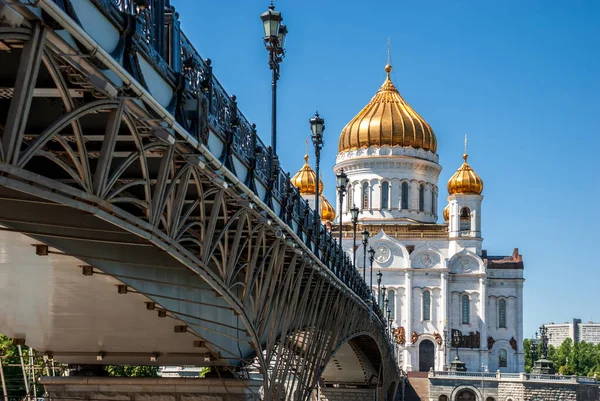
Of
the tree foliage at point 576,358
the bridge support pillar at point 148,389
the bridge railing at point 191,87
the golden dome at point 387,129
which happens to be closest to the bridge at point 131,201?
the bridge railing at point 191,87

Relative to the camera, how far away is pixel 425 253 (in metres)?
94.4

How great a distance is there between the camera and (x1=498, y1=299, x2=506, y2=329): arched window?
313 ft

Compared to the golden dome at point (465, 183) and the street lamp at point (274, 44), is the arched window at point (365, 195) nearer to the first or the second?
the golden dome at point (465, 183)

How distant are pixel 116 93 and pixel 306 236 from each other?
593 inches

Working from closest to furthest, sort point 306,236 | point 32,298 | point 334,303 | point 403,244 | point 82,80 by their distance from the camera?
point 82,80 < point 32,298 < point 306,236 < point 334,303 < point 403,244

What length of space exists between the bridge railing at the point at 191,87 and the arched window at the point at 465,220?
251 ft

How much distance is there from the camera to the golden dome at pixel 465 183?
9550 cm

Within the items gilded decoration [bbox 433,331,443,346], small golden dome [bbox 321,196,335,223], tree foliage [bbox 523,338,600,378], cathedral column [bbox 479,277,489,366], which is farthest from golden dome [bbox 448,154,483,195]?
tree foliage [bbox 523,338,600,378]

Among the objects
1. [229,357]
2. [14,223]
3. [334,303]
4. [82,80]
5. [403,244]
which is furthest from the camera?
[403,244]

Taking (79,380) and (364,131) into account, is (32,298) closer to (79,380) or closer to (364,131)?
(79,380)

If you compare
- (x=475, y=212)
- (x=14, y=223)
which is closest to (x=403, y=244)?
(x=475, y=212)

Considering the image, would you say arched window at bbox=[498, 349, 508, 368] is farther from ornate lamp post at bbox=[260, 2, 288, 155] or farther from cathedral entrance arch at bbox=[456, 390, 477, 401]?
ornate lamp post at bbox=[260, 2, 288, 155]

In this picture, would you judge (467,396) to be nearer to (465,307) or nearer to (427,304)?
(427,304)

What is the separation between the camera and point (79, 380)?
2527 centimetres
